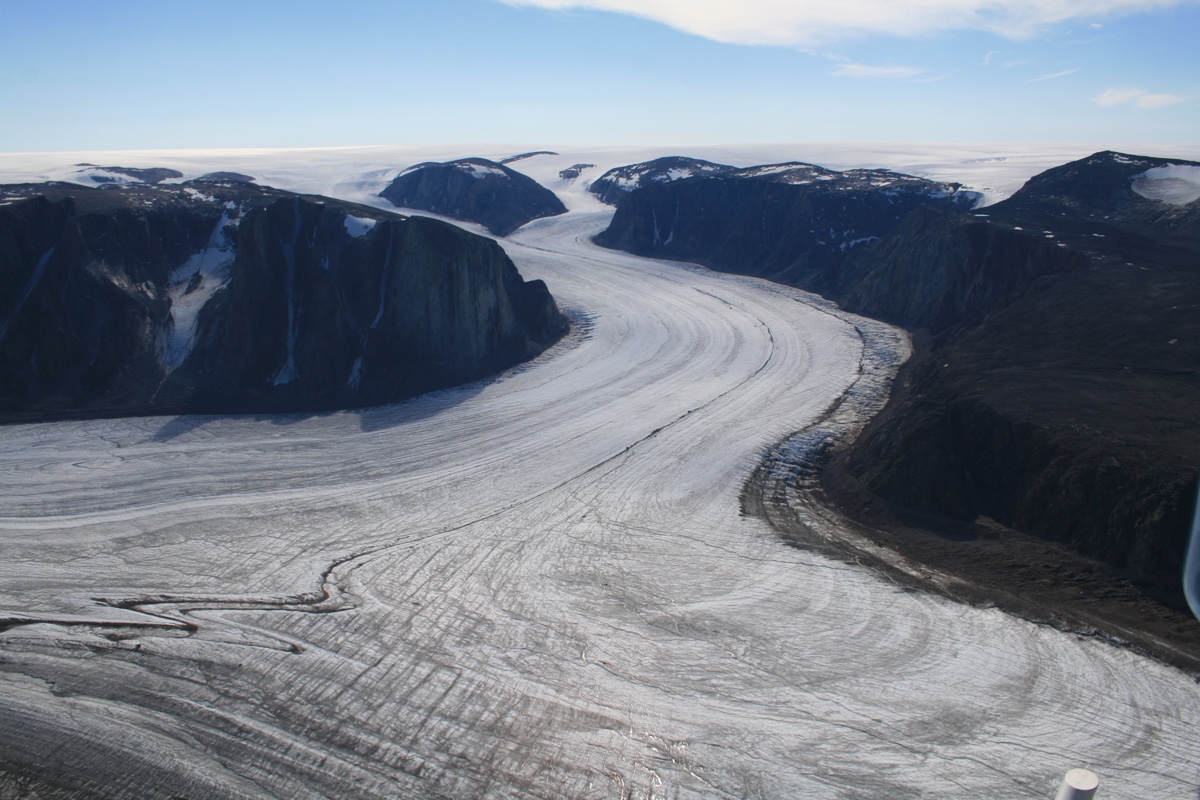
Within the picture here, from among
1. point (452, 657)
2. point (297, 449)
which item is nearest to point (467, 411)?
point (297, 449)

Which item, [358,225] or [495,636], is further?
[358,225]

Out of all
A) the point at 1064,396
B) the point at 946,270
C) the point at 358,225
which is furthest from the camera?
the point at 946,270

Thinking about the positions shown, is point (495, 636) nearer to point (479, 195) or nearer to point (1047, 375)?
point (1047, 375)

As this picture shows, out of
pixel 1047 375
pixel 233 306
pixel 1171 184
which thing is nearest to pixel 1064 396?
pixel 1047 375

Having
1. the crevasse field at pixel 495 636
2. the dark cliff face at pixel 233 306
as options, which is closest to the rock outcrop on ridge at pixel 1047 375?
the crevasse field at pixel 495 636

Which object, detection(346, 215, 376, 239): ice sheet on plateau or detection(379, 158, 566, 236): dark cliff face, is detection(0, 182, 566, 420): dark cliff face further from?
detection(379, 158, 566, 236): dark cliff face

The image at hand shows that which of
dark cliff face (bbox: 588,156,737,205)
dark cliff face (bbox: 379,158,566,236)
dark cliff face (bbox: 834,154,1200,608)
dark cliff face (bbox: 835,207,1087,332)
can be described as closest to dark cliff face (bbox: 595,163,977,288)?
dark cliff face (bbox: 835,207,1087,332)
